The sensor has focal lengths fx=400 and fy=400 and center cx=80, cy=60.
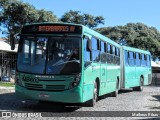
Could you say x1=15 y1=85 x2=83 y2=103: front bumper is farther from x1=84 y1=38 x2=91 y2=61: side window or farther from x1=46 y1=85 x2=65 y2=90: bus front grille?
x1=84 y1=38 x2=91 y2=61: side window

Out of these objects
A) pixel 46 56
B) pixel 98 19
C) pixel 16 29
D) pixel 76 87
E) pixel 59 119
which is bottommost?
pixel 59 119

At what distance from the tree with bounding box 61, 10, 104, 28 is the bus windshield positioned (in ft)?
139

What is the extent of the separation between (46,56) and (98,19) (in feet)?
144

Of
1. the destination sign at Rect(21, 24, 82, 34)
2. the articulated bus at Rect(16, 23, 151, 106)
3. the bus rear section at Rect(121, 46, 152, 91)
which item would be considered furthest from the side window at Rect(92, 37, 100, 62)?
the bus rear section at Rect(121, 46, 152, 91)

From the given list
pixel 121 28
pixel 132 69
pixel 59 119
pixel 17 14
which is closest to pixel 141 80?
pixel 132 69

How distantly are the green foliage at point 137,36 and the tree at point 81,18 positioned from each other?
27.5ft

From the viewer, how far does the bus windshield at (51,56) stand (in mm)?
13023

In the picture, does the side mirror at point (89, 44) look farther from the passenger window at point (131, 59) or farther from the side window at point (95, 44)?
the passenger window at point (131, 59)

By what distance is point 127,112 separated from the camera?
13.4 metres

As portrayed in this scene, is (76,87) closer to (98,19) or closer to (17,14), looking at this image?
→ (17,14)

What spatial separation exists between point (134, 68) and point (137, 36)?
1638 inches

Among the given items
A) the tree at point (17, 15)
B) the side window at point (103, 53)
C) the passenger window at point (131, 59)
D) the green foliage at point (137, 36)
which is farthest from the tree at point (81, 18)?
the side window at point (103, 53)

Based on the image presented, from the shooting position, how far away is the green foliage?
6494 centimetres

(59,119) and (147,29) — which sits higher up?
(147,29)
